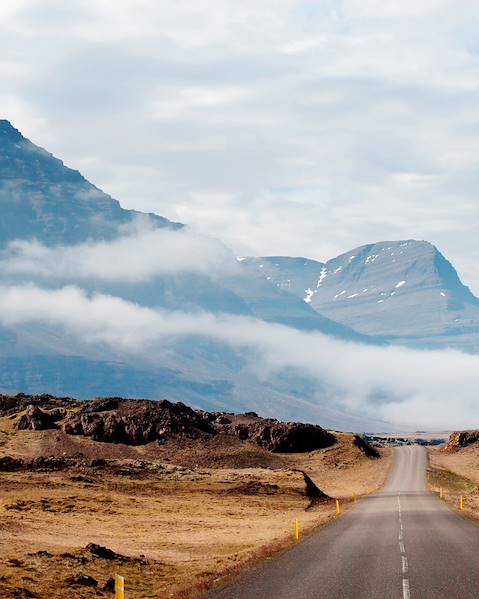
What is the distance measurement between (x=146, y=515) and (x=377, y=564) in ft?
117

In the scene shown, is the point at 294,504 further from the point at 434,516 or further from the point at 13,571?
the point at 13,571

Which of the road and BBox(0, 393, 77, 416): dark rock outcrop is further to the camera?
BBox(0, 393, 77, 416): dark rock outcrop

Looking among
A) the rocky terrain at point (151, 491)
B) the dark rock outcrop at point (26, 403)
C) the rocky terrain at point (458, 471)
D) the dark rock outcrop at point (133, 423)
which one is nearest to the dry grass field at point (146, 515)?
the rocky terrain at point (151, 491)

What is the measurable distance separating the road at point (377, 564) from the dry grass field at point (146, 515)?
1961 millimetres

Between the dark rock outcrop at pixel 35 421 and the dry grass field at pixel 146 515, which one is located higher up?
the dark rock outcrop at pixel 35 421

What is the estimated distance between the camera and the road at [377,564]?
30328mm

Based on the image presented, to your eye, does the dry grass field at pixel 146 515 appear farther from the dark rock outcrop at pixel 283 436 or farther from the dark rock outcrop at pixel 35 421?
the dark rock outcrop at pixel 283 436

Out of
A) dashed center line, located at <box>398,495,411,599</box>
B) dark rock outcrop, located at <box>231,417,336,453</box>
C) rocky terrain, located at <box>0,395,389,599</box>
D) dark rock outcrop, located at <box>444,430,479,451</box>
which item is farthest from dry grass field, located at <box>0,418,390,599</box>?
dark rock outcrop, located at <box>444,430,479,451</box>

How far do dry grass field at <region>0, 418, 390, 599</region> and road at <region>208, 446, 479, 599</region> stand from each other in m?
1.96

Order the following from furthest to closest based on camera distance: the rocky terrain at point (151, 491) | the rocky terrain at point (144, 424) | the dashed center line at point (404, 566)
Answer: the rocky terrain at point (144, 424), the rocky terrain at point (151, 491), the dashed center line at point (404, 566)

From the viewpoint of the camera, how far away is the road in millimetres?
30328

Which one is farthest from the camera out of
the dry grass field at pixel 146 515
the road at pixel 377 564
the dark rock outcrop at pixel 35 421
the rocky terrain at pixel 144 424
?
the rocky terrain at pixel 144 424

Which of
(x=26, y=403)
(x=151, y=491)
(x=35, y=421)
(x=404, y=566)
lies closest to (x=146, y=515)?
(x=151, y=491)

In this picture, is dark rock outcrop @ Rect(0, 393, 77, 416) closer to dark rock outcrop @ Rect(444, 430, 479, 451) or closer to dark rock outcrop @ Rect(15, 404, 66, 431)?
dark rock outcrop @ Rect(15, 404, 66, 431)
